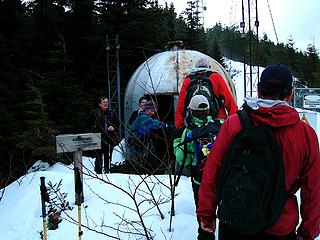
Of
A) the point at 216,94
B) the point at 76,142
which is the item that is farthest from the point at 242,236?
the point at 76,142

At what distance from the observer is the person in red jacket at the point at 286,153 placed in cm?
218

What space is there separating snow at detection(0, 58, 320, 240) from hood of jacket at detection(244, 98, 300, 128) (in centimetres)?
218

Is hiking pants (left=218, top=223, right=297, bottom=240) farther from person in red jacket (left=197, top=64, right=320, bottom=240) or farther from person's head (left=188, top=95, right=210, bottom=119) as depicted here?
person's head (left=188, top=95, right=210, bottom=119)

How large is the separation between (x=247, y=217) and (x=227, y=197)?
0.15m

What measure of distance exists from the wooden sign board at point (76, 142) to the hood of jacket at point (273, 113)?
3454 millimetres

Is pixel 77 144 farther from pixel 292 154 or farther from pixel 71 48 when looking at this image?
pixel 71 48

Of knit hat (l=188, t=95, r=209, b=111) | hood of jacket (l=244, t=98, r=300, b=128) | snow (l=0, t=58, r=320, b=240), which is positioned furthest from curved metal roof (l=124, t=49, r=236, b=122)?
hood of jacket (l=244, t=98, r=300, b=128)

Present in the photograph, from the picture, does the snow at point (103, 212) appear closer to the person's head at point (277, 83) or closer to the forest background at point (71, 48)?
the person's head at point (277, 83)

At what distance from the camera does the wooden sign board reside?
511 centimetres

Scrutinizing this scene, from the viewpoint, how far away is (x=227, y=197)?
2150 mm

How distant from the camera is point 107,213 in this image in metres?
5.05

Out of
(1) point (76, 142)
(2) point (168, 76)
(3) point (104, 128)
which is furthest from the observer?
(2) point (168, 76)

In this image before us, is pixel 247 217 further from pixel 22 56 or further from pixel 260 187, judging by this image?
pixel 22 56

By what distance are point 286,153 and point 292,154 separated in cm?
4
